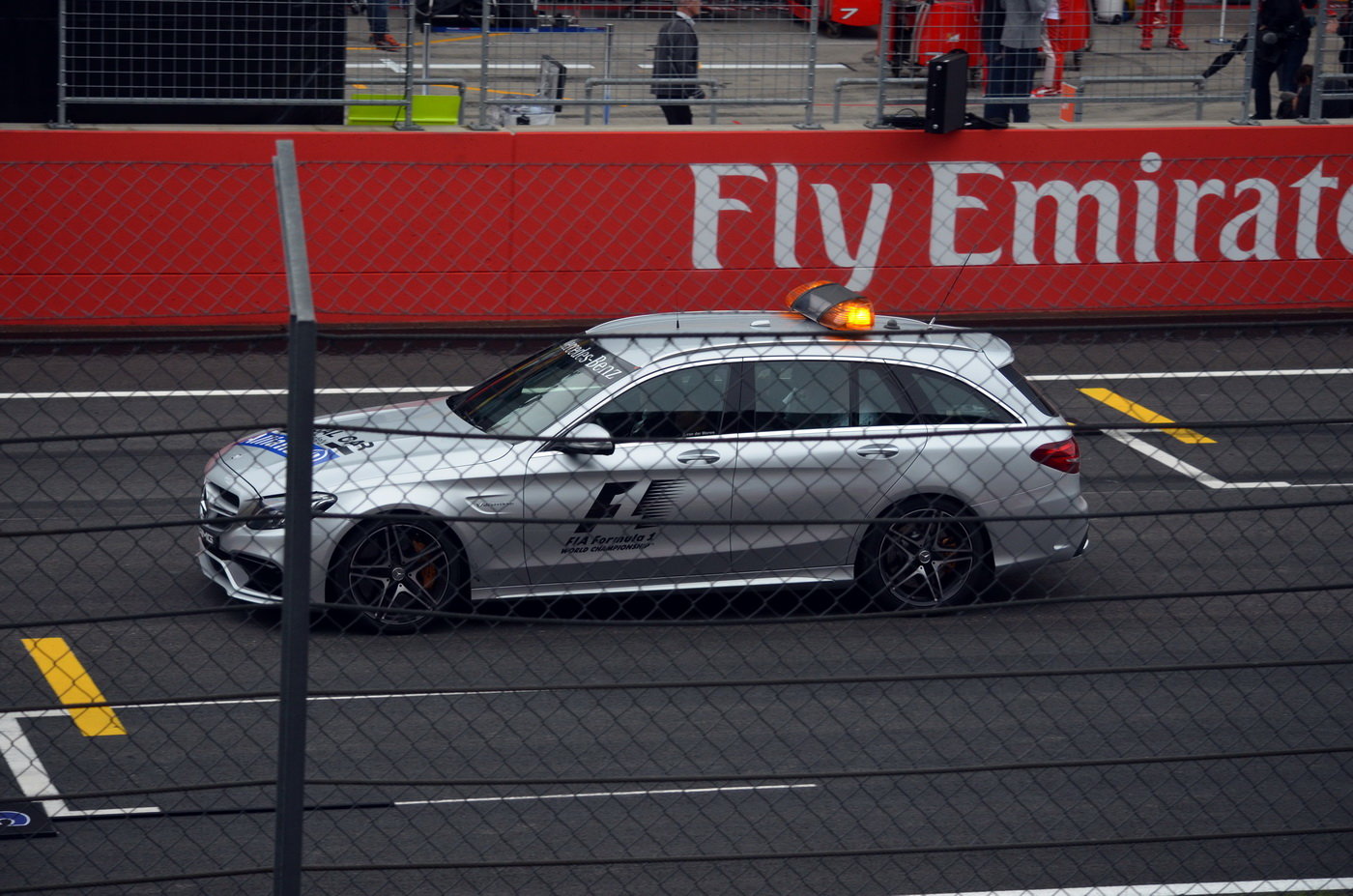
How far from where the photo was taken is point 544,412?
837 cm

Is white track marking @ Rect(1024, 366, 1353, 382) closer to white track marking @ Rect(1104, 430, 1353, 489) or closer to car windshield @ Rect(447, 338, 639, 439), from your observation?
white track marking @ Rect(1104, 430, 1353, 489)

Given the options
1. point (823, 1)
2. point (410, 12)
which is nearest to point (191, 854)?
point (410, 12)

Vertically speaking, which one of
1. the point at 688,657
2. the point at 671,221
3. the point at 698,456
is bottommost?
the point at 688,657

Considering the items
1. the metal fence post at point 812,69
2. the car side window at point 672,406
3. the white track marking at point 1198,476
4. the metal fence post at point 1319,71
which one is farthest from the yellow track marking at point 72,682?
the metal fence post at point 1319,71

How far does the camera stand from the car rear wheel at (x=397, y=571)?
5703 millimetres

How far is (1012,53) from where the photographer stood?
47.8 feet

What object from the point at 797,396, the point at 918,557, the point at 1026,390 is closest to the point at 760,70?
the point at 1026,390

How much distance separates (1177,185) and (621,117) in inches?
189

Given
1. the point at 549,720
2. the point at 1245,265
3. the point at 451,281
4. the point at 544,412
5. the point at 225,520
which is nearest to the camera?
the point at 225,520

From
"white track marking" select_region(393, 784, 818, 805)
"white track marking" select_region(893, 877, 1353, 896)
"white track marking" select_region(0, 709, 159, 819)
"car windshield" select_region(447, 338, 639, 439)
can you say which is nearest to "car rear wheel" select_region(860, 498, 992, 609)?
"white track marking" select_region(393, 784, 818, 805)

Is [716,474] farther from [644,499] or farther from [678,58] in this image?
[678,58]

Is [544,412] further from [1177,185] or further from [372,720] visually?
[1177,185]

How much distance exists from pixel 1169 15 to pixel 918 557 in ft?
30.5

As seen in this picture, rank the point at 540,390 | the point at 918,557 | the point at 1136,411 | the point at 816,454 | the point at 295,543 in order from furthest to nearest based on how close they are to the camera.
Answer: the point at 1136,411 → the point at 540,390 → the point at 816,454 → the point at 918,557 → the point at 295,543
